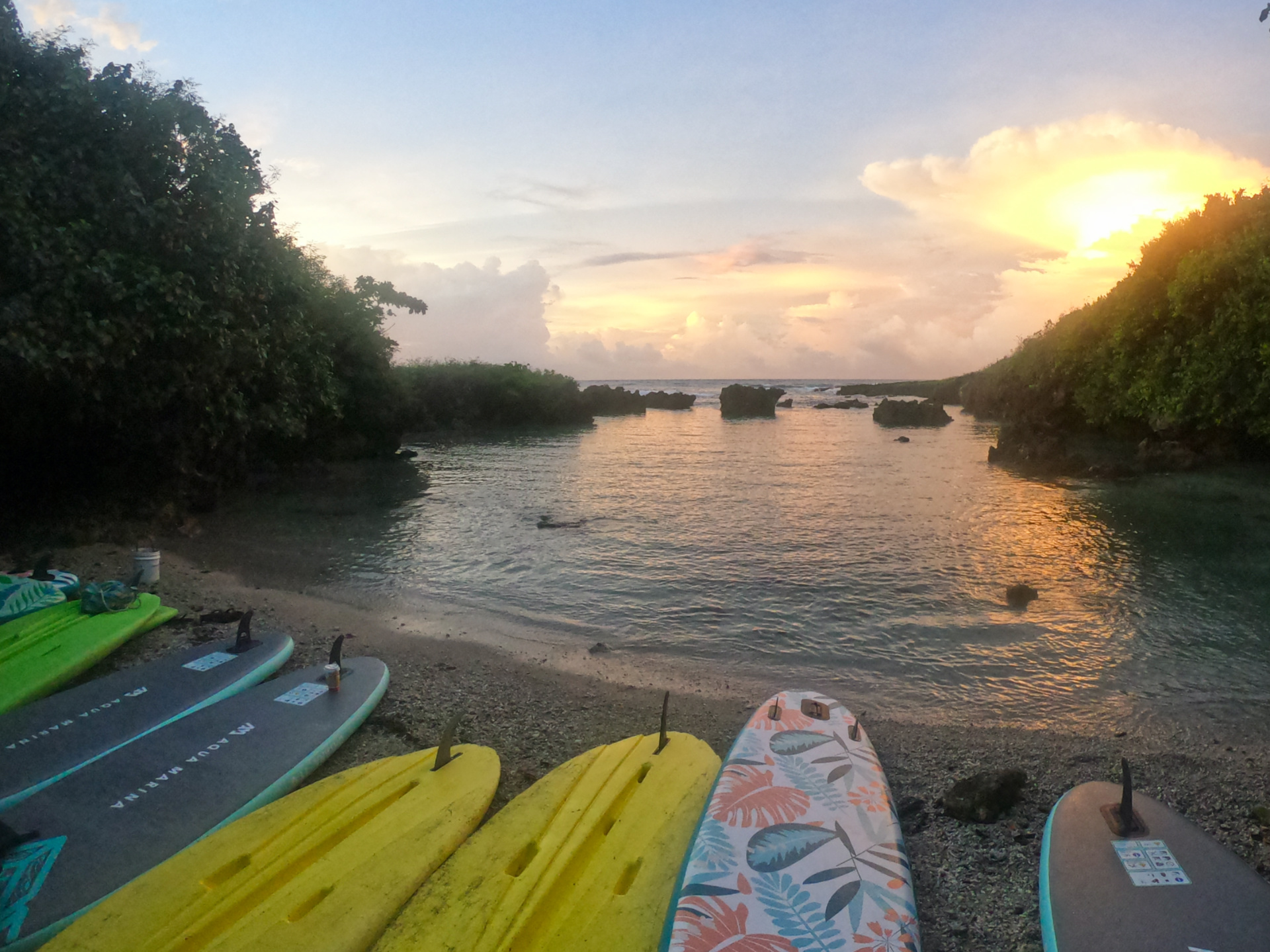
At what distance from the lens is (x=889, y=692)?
7109 millimetres

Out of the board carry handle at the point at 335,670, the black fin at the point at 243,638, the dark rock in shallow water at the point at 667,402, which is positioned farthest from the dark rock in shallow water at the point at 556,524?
the dark rock in shallow water at the point at 667,402

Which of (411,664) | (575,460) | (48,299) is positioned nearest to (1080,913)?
(411,664)

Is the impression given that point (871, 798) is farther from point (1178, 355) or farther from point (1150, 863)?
point (1178, 355)

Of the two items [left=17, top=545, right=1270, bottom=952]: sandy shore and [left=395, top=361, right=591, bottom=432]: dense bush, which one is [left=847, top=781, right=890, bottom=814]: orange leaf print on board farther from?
[left=395, top=361, right=591, bottom=432]: dense bush

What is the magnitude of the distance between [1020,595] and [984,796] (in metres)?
6.07

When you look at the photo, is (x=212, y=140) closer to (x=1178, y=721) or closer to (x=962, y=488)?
(x=1178, y=721)

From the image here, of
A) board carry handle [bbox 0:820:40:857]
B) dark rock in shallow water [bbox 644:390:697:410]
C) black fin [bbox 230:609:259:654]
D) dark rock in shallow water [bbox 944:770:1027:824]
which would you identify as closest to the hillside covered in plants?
dark rock in shallow water [bbox 944:770:1027:824]

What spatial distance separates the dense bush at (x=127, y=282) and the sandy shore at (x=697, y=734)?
409cm

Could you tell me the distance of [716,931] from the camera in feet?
10.4

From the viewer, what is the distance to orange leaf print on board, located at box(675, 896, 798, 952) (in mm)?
Result: 3086

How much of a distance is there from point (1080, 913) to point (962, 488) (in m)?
Result: 18.0

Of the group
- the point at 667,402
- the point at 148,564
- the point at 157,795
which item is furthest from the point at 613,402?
the point at 157,795

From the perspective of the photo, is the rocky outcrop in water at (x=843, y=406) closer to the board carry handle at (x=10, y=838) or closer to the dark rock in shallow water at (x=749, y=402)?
the dark rock in shallow water at (x=749, y=402)

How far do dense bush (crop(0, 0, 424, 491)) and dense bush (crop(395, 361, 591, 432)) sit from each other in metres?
22.4
